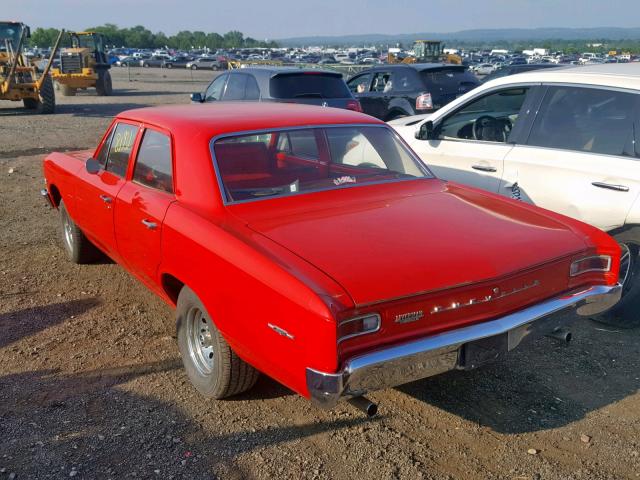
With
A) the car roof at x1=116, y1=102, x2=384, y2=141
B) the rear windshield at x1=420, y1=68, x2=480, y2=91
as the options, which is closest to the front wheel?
the car roof at x1=116, y1=102, x2=384, y2=141

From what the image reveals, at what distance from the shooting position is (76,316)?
16.0ft

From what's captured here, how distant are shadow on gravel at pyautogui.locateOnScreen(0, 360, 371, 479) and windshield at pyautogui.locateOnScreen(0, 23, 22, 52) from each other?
708 inches

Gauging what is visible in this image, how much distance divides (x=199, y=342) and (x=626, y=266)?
9.38 ft

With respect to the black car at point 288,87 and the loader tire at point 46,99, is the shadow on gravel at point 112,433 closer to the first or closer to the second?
the black car at point 288,87

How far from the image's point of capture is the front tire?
135 inches

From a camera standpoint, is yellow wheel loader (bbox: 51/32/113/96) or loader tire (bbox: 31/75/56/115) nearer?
loader tire (bbox: 31/75/56/115)

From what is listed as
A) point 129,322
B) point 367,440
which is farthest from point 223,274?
point 129,322

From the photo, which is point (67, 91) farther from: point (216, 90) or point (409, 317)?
point (409, 317)

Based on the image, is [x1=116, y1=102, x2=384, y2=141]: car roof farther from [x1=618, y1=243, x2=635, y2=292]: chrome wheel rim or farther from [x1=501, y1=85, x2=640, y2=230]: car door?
[x1=618, y1=243, x2=635, y2=292]: chrome wheel rim

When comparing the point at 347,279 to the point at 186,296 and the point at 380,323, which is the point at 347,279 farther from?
the point at 186,296

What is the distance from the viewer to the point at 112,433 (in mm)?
3354

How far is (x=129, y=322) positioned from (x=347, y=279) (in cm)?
Answer: 248

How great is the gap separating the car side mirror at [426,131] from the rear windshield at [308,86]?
3.89 metres

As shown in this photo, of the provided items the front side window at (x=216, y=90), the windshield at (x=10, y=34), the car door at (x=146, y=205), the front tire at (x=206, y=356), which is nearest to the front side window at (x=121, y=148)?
the car door at (x=146, y=205)
